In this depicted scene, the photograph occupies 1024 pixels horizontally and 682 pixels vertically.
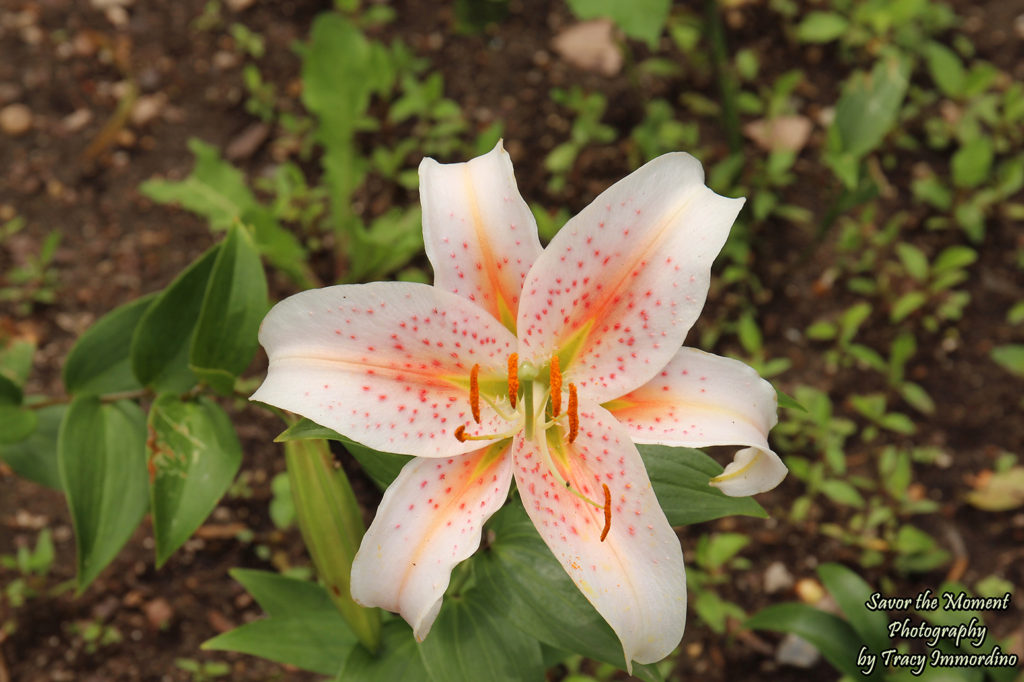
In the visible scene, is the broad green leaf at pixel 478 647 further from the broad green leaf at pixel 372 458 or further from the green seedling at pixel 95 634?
the green seedling at pixel 95 634

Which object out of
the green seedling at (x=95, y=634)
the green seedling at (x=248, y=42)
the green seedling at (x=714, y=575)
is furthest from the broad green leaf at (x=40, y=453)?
the green seedling at (x=248, y=42)

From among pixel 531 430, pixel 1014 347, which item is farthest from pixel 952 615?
pixel 531 430

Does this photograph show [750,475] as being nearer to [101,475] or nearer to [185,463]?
[185,463]

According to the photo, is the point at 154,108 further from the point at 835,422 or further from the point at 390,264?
the point at 835,422

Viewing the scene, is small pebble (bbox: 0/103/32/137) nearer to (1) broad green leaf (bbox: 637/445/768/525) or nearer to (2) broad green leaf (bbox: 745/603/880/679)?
(1) broad green leaf (bbox: 637/445/768/525)

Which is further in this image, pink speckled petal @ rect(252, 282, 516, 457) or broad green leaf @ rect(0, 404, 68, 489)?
broad green leaf @ rect(0, 404, 68, 489)

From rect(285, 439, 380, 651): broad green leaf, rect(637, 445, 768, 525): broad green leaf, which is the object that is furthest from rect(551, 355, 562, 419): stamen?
rect(285, 439, 380, 651): broad green leaf

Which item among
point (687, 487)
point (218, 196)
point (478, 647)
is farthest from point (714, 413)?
point (218, 196)
